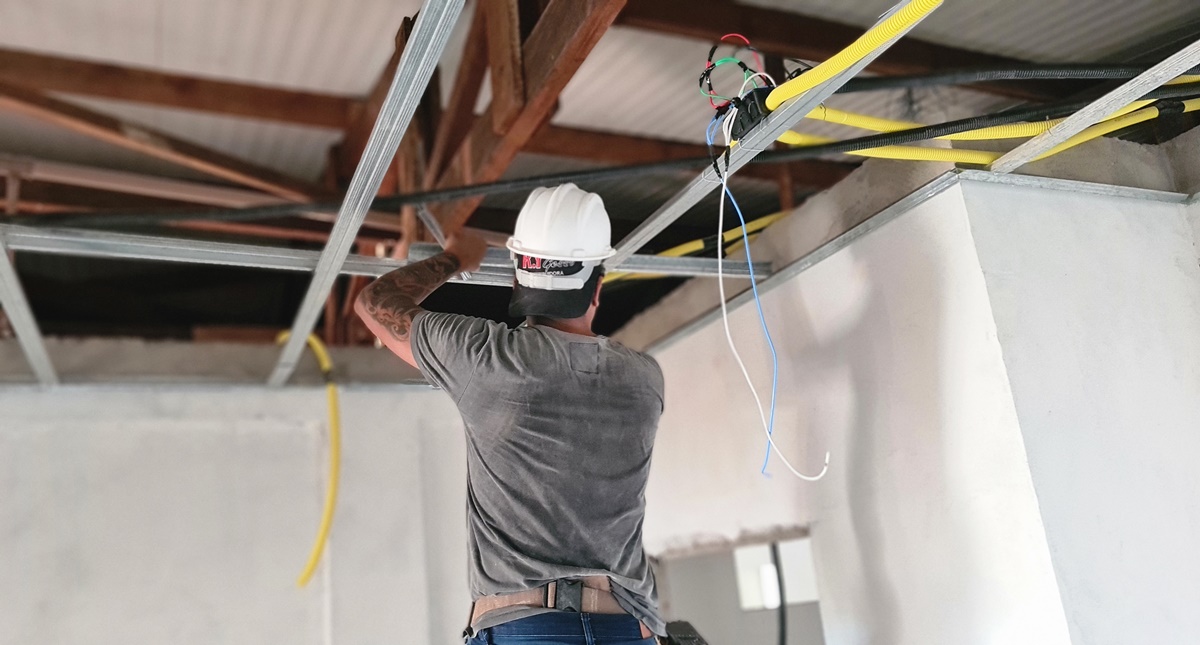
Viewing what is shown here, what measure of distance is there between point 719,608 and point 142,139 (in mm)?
2265

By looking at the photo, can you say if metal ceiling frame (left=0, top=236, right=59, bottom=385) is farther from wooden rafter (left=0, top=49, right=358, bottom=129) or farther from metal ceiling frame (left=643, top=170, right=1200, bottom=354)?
metal ceiling frame (left=643, top=170, right=1200, bottom=354)

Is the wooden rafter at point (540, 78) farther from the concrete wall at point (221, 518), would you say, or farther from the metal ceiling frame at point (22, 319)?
the concrete wall at point (221, 518)

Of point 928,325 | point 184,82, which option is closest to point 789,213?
Answer: point 928,325

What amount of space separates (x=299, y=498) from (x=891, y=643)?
2.19m

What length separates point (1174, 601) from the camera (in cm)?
164

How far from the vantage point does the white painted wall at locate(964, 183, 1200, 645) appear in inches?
62.8

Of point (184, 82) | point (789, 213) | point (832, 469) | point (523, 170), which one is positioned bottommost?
point (832, 469)

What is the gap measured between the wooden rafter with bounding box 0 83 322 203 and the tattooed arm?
1.28 m

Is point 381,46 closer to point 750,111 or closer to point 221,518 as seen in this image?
point 750,111

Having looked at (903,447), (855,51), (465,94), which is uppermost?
(465,94)

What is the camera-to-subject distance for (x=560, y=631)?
1475 millimetres

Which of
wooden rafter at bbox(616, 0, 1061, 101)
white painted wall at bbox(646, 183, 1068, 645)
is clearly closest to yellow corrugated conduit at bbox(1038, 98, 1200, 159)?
white painted wall at bbox(646, 183, 1068, 645)

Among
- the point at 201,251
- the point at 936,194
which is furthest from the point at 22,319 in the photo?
the point at 936,194

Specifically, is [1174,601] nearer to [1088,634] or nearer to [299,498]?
[1088,634]
